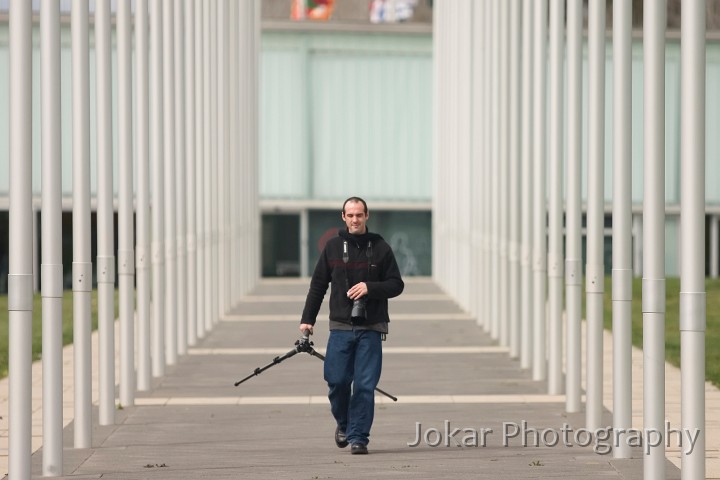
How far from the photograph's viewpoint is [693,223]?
946 cm

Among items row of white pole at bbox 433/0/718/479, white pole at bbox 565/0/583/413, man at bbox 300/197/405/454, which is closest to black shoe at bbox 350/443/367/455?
man at bbox 300/197/405/454

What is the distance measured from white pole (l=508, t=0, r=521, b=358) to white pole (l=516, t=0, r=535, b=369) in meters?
0.50

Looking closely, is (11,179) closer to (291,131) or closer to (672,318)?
(672,318)

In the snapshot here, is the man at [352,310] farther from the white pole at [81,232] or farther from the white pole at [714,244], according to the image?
the white pole at [714,244]

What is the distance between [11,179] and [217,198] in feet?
61.6

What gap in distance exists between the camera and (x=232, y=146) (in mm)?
32562

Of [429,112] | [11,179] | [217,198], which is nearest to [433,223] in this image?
[429,112]

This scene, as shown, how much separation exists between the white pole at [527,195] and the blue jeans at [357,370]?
780 centimetres

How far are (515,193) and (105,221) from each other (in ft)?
27.0

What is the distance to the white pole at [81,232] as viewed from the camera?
12383mm

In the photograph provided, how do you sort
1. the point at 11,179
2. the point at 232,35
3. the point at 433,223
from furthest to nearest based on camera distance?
the point at 433,223 < the point at 232,35 < the point at 11,179

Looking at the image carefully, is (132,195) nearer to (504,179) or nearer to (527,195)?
(527,195)

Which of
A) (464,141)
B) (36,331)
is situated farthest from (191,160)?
(464,141)

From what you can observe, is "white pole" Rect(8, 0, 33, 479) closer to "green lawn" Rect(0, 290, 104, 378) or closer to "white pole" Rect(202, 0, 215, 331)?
"green lawn" Rect(0, 290, 104, 378)
